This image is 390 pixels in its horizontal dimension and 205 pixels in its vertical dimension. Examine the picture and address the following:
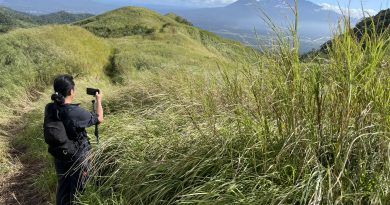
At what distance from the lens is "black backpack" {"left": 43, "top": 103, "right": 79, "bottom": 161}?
15.4 feet

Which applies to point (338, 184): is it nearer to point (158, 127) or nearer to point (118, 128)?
point (158, 127)

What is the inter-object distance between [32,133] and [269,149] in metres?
5.90

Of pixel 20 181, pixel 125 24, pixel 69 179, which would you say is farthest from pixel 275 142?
pixel 125 24

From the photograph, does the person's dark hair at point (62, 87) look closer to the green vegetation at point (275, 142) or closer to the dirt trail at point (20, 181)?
the green vegetation at point (275, 142)

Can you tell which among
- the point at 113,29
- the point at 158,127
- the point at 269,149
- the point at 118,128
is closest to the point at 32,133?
the point at 118,128

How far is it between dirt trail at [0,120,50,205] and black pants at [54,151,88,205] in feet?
2.10

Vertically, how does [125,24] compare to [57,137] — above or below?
above

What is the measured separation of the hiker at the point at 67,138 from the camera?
4.73 m

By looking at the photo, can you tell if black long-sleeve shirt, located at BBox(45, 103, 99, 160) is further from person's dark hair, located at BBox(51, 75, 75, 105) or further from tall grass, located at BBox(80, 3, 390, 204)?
tall grass, located at BBox(80, 3, 390, 204)

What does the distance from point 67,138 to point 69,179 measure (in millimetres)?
506

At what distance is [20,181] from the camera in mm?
6617

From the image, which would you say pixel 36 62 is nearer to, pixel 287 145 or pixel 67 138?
pixel 67 138

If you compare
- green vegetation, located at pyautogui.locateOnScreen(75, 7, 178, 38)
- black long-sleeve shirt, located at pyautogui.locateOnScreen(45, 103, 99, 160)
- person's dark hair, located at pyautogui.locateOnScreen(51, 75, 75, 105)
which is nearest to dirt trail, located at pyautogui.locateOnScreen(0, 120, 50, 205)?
black long-sleeve shirt, located at pyautogui.locateOnScreen(45, 103, 99, 160)

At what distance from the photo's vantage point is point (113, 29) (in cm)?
3378
